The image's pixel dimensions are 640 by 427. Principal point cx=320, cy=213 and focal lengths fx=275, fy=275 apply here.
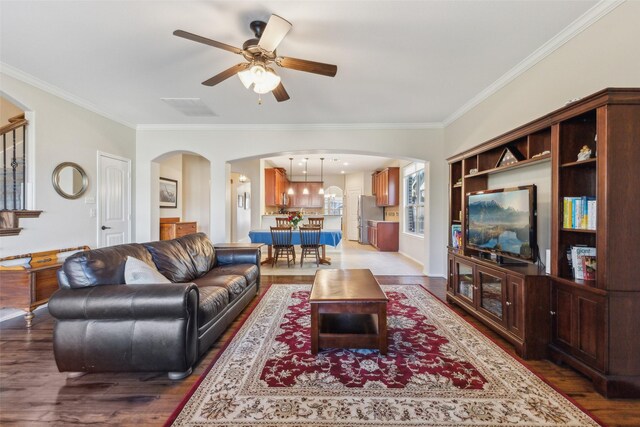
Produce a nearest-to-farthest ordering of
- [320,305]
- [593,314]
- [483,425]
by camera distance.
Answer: [483,425], [593,314], [320,305]

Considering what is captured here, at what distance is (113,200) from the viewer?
182 inches

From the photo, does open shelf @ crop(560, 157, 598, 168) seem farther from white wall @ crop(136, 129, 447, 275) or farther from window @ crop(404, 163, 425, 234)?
window @ crop(404, 163, 425, 234)

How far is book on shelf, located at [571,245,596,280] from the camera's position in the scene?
1.97 m

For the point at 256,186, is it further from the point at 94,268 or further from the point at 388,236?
the point at 94,268

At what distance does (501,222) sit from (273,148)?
3771 millimetres

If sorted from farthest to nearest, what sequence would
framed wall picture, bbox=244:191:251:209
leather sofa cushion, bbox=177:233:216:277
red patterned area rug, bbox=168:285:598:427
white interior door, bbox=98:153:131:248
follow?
framed wall picture, bbox=244:191:251:209
white interior door, bbox=98:153:131:248
leather sofa cushion, bbox=177:233:216:277
red patterned area rug, bbox=168:285:598:427

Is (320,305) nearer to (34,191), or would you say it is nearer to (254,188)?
(34,191)

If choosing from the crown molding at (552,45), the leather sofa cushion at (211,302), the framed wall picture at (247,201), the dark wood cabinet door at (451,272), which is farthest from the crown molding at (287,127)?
the framed wall picture at (247,201)

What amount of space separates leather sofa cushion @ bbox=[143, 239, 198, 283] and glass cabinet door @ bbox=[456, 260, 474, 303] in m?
3.02

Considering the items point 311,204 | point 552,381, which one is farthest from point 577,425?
point 311,204

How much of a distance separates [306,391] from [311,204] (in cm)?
904

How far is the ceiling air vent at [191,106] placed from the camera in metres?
3.99

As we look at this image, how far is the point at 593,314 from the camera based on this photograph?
1.81 m

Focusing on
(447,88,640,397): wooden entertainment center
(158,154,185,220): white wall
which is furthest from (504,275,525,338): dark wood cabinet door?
(158,154,185,220): white wall
